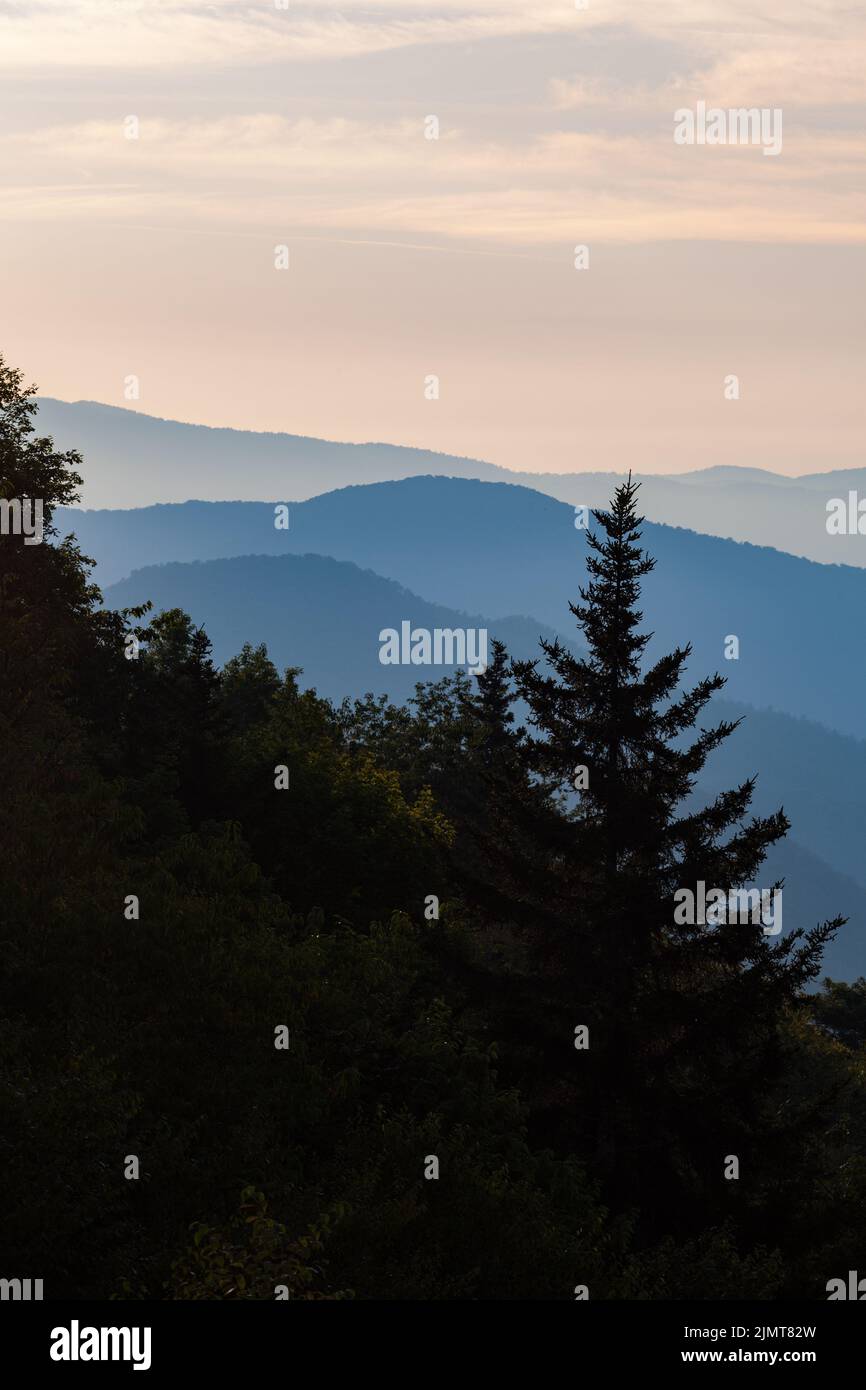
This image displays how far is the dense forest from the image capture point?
16.1 metres

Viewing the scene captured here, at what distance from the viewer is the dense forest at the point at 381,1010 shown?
16.1m

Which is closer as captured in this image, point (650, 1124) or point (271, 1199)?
point (271, 1199)

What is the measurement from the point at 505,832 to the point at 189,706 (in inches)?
546

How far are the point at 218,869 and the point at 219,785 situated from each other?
34.1ft

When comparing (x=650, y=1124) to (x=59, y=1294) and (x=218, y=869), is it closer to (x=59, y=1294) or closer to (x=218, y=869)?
(x=218, y=869)

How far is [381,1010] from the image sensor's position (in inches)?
901

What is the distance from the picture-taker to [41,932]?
2189 cm

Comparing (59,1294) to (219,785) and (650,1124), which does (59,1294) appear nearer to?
(650,1124)
